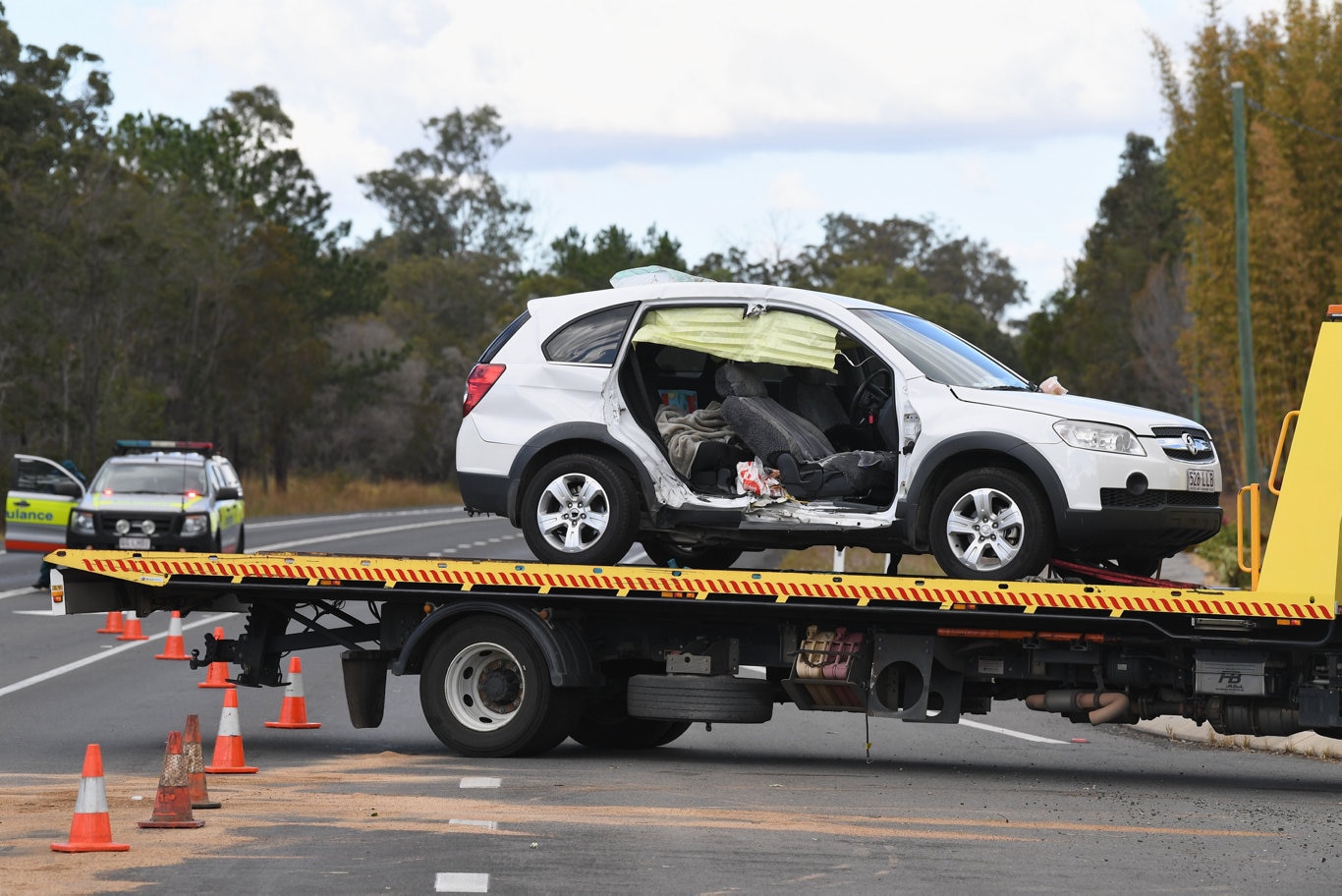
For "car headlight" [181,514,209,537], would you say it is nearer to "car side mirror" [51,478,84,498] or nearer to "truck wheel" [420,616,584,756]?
"car side mirror" [51,478,84,498]

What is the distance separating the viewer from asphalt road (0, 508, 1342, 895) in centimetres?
798

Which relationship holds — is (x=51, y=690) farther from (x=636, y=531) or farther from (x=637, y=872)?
(x=637, y=872)

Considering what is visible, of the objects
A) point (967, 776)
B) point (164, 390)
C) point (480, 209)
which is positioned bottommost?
point (967, 776)

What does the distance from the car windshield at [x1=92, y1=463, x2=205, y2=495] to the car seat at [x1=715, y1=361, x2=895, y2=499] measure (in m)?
14.7

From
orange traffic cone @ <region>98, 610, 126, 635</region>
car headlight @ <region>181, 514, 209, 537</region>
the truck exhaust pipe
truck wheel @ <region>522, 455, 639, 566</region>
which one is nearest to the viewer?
the truck exhaust pipe

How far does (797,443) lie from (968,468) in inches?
41.7

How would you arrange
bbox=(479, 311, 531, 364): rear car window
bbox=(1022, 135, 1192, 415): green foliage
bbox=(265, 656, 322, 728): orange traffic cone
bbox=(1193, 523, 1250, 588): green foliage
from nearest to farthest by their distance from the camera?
1. bbox=(479, 311, 531, 364): rear car window
2. bbox=(265, 656, 322, 728): orange traffic cone
3. bbox=(1193, 523, 1250, 588): green foliage
4. bbox=(1022, 135, 1192, 415): green foliage

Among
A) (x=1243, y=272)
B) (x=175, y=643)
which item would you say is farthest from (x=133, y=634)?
(x=1243, y=272)

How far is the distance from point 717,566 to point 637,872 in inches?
189

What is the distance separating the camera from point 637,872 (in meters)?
8.06

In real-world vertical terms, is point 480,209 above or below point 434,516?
above

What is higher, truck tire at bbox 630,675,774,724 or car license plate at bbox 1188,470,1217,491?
car license plate at bbox 1188,470,1217,491

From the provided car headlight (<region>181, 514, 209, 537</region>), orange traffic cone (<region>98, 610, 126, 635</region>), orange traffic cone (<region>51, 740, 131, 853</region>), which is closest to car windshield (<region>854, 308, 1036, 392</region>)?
orange traffic cone (<region>51, 740, 131, 853</region>)

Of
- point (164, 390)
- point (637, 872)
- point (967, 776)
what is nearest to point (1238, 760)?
point (967, 776)
